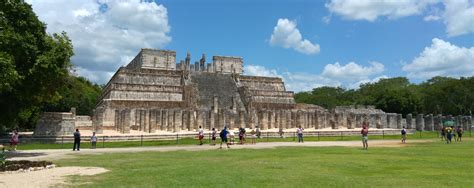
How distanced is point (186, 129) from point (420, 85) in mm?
72917

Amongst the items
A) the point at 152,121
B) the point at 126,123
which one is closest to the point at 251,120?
the point at 152,121

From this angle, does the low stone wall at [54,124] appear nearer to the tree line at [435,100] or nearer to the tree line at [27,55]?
the tree line at [27,55]

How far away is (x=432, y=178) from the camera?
1098 cm

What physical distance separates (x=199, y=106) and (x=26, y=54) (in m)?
35.4

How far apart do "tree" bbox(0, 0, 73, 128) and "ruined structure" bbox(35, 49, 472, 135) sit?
744 inches

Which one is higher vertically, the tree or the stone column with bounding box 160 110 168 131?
the tree

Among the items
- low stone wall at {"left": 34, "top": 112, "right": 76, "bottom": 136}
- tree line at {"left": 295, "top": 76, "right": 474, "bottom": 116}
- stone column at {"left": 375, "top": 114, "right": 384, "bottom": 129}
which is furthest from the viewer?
tree line at {"left": 295, "top": 76, "right": 474, "bottom": 116}

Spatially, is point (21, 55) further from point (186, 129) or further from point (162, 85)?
point (162, 85)

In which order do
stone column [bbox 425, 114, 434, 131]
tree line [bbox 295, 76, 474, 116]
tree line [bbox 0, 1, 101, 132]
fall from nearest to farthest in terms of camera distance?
tree line [bbox 0, 1, 101, 132] → stone column [bbox 425, 114, 434, 131] → tree line [bbox 295, 76, 474, 116]

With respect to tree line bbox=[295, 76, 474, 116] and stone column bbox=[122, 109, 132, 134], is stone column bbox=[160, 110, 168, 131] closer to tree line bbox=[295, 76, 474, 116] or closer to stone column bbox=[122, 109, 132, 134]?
stone column bbox=[122, 109, 132, 134]

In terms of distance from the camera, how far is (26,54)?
1834 cm

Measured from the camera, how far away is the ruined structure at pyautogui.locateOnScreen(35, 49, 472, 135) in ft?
146

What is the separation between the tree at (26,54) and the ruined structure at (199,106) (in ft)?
62.0

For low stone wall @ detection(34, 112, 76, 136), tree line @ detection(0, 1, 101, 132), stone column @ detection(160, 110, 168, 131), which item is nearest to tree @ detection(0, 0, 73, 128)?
tree line @ detection(0, 1, 101, 132)
